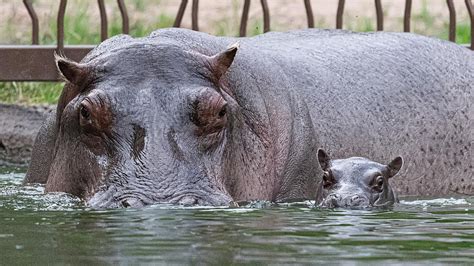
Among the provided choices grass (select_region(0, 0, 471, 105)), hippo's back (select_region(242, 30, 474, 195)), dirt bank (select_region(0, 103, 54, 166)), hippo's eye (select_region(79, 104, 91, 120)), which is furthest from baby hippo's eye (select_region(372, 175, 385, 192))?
dirt bank (select_region(0, 103, 54, 166))

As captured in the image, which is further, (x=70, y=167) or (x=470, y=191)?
(x=470, y=191)

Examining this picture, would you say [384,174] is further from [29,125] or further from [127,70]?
[29,125]

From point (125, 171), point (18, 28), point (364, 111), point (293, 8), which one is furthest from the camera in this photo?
point (293, 8)

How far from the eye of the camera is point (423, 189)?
27.0 ft

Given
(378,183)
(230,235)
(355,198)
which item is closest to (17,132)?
(378,183)

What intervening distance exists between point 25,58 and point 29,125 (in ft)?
2.31

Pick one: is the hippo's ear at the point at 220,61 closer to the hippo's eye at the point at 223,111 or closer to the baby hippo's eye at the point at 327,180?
the hippo's eye at the point at 223,111

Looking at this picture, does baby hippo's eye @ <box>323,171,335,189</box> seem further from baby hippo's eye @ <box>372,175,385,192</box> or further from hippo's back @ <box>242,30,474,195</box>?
hippo's back @ <box>242,30,474,195</box>

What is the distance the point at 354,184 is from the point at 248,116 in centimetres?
64

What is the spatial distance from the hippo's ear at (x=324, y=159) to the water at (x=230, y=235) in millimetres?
469

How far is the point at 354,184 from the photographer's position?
22.4 feet

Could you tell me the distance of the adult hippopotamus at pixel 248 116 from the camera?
6379 mm

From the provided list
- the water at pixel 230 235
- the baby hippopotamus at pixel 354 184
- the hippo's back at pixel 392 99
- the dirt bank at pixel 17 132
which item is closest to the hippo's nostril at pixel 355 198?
the baby hippopotamus at pixel 354 184

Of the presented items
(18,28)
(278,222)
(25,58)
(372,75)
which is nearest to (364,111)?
(372,75)
